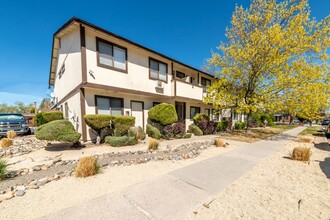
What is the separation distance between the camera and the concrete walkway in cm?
255

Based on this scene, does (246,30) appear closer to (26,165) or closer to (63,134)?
(63,134)

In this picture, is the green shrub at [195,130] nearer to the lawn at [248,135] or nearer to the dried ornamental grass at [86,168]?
the lawn at [248,135]

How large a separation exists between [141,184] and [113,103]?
23.0 feet

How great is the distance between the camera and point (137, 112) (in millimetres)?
10883

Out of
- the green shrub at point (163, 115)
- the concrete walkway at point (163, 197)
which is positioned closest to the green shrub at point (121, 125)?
the green shrub at point (163, 115)

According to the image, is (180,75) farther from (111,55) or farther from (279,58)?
(279,58)

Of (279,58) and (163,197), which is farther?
(279,58)

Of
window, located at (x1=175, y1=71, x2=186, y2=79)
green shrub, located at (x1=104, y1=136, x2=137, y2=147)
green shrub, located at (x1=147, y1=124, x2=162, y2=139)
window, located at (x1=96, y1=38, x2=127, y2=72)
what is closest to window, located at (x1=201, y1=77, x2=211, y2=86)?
window, located at (x1=175, y1=71, x2=186, y2=79)

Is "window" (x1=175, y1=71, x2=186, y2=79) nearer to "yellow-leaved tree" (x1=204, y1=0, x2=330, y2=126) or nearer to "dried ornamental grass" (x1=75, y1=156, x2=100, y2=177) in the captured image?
"yellow-leaved tree" (x1=204, y1=0, x2=330, y2=126)

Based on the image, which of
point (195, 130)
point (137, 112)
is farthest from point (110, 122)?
point (195, 130)

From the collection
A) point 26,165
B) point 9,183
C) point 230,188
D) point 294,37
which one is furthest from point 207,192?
point 294,37

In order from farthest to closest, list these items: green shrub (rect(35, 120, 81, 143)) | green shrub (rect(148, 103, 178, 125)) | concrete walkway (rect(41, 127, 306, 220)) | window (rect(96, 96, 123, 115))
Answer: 1. green shrub (rect(148, 103, 178, 125))
2. window (rect(96, 96, 123, 115))
3. green shrub (rect(35, 120, 81, 143))
4. concrete walkway (rect(41, 127, 306, 220))

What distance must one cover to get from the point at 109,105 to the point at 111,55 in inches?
128

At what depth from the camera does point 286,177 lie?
4223mm
